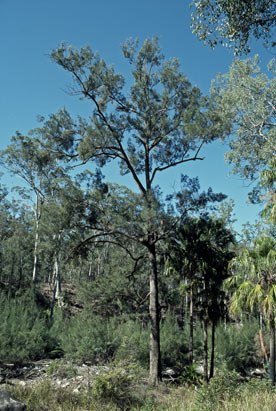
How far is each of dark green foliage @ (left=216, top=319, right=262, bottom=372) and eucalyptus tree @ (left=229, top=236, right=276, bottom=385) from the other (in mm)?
7591

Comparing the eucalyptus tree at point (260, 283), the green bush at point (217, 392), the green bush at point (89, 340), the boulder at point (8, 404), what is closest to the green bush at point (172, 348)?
the green bush at point (89, 340)

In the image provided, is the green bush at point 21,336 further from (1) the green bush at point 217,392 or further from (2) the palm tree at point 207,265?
(1) the green bush at point 217,392

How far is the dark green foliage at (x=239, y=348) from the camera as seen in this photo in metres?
17.1

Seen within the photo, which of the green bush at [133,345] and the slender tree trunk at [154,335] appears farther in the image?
the green bush at [133,345]

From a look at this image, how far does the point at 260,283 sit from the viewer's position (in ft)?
32.7

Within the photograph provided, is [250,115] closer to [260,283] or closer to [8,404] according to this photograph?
[260,283]

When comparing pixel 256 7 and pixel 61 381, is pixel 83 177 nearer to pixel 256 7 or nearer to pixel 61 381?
pixel 61 381

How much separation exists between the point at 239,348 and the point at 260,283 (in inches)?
383

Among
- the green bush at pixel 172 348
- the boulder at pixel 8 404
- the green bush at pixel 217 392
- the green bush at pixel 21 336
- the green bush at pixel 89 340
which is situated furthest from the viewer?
the green bush at pixel 172 348

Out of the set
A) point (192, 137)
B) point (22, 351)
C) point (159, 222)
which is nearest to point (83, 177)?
point (159, 222)

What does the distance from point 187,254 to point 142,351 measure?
14.9 feet

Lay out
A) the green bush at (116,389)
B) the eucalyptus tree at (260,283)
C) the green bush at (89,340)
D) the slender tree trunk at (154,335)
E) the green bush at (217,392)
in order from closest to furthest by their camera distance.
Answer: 1. the green bush at (217,392)
2. the green bush at (116,389)
3. the eucalyptus tree at (260,283)
4. the slender tree trunk at (154,335)
5. the green bush at (89,340)

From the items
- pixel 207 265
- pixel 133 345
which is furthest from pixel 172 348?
pixel 207 265

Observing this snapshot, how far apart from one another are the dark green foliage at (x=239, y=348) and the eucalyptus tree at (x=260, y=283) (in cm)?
759
